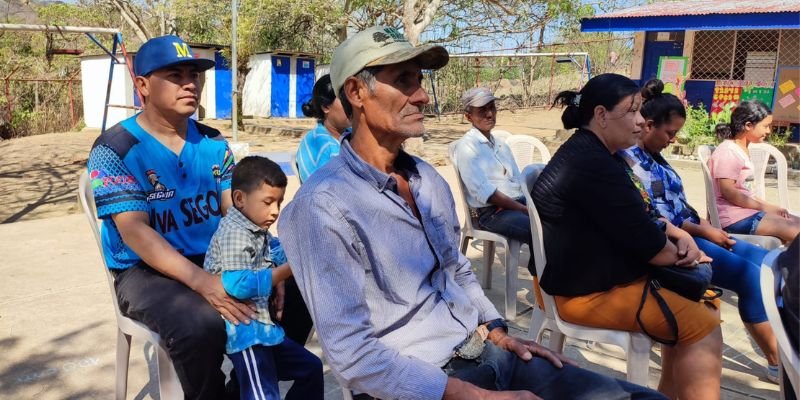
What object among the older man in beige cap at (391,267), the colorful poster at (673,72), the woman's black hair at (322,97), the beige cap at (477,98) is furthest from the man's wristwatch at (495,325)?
the colorful poster at (673,72)

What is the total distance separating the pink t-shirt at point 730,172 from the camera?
3893mm

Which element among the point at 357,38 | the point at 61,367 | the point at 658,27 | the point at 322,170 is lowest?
the point at 61,367

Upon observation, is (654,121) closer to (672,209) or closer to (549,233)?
(672,209)

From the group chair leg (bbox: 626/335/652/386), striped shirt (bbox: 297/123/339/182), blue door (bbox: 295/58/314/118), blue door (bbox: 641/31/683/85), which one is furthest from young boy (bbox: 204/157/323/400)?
blue door (bbox: 295/58/314/118)

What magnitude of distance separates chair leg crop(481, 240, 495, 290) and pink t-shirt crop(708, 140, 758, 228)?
143 centimetres

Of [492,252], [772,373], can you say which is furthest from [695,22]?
[772,373]

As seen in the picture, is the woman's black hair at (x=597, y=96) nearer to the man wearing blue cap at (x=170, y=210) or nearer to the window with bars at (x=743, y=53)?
the man wearing blue cap at (x=170, y=210)

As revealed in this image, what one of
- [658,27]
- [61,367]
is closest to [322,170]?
[61,367]

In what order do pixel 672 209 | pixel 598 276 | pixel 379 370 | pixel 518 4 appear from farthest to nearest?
pixel 518 4 < pixel 672 209 < pixel 598 276 < pixel 379 370

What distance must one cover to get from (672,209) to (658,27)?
384 inches

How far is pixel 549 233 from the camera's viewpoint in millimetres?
2529

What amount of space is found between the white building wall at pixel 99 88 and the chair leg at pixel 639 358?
61.7 feet

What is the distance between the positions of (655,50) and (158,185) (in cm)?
1363

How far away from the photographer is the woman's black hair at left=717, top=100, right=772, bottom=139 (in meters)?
3.98
